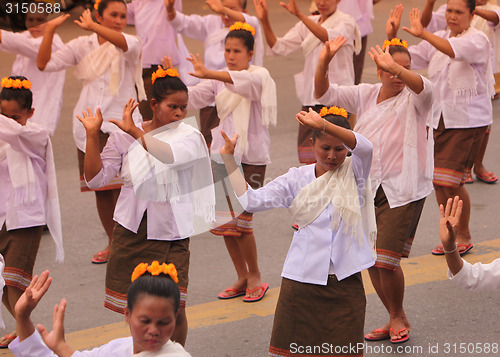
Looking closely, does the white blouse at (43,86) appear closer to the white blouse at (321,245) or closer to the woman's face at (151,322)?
the white blouse at (321,245)

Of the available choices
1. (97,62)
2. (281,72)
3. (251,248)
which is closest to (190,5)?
(281,72)

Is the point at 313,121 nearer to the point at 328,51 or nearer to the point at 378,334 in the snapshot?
the point at 328,51

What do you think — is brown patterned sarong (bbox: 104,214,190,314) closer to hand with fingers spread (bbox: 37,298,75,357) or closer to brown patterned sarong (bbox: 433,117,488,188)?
hand with fingers spread (bbox: 37,298,75,357)

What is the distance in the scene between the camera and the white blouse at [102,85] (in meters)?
7.14

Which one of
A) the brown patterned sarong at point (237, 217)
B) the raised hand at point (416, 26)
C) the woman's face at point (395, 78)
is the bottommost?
the brown patterned sarong at point (237, 217)

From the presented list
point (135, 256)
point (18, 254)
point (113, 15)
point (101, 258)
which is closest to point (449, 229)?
point (135, 256)

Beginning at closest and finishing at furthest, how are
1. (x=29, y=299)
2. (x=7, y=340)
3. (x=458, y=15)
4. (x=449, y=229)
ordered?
(x=29, y=299) < (x=449, y=229) < (x=7, y=340) < (x=458, y=15)

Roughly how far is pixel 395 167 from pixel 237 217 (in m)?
1.30

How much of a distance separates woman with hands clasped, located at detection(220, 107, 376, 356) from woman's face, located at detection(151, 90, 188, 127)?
0.68m

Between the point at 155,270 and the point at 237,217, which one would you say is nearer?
the point at 155,270

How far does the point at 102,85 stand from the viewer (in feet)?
23.6

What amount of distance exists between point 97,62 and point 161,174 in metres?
2.37

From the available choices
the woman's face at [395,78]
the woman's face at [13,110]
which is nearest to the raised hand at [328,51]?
the woman's face at [395,78]

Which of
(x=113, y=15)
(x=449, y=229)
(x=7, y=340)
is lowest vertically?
(x=7, y=340)
